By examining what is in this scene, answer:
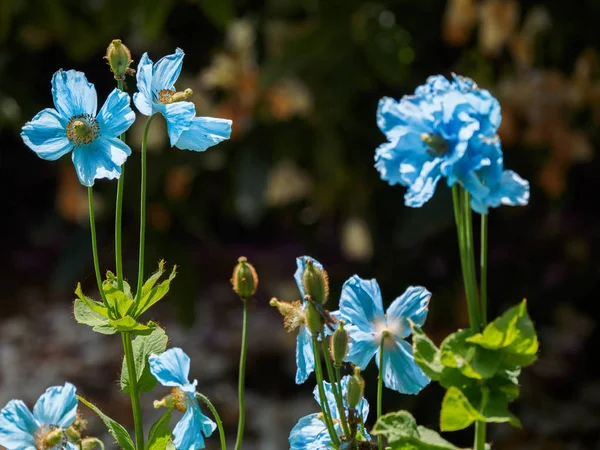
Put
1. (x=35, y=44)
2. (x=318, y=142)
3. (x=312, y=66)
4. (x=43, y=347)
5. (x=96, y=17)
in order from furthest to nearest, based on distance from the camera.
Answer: (x=43, y=347)
(x=35, y=44)
(x=96, y=17)
(x=318, y=142)
(x=312, y=66)

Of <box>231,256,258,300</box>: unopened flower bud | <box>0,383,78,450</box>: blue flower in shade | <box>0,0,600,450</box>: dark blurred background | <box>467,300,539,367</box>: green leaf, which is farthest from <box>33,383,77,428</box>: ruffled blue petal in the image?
<box>0,0,600,450</box>: dark blurred background

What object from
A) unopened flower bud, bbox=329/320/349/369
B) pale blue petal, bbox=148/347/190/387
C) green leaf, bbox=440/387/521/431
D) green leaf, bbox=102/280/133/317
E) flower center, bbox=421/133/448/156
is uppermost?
flower center, bbox=421/133/448/156

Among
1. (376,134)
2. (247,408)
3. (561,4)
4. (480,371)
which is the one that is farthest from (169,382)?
(247,408)

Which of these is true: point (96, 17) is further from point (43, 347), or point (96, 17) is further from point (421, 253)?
point (43, 347)

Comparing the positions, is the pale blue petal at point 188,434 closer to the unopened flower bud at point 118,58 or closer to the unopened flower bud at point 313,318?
the unopened flower bud at point 313,318

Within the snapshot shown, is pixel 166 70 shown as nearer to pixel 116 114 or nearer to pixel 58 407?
pixel 116 114

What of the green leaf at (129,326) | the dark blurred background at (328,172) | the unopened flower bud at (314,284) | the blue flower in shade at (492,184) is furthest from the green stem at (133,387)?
the dark blurred background at (328,172)

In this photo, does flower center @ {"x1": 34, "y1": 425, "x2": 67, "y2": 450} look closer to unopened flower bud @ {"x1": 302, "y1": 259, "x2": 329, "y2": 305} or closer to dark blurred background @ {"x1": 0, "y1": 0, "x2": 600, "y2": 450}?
unopened flower bud @ {"x1": 302, "y1": 259, "x2": 329, "y2": 305}
